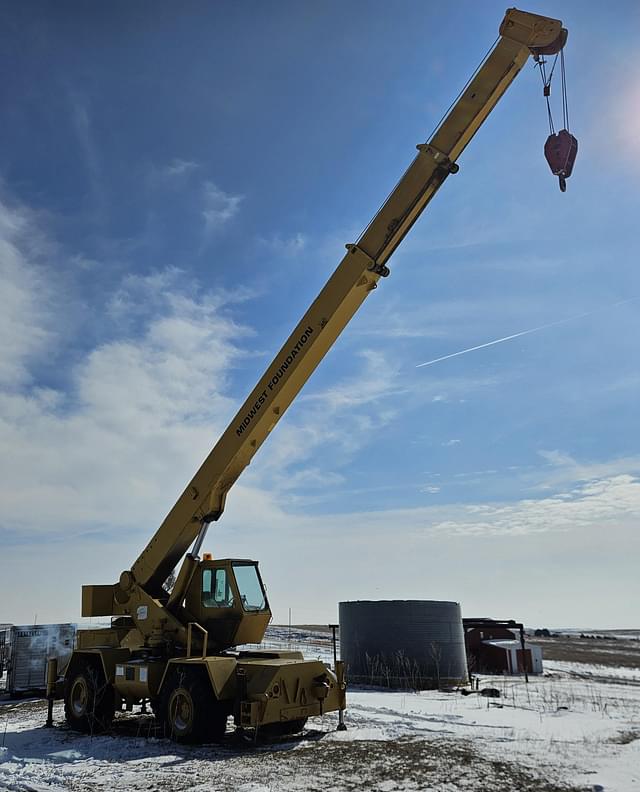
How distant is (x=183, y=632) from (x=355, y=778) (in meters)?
4.60

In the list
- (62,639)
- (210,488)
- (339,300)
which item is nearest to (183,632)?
(210,488)

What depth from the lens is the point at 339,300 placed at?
38.6ft

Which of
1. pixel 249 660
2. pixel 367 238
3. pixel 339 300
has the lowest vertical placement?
pixel 249 660

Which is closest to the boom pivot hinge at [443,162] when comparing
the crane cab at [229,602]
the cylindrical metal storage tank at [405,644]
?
the crane cab at [229,602]

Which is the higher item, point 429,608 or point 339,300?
point 339,300

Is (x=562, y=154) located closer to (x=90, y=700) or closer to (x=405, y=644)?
(x=90, y=700)

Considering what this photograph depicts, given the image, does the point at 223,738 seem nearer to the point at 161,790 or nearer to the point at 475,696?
the point at 161,790

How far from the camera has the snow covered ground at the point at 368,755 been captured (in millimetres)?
8203

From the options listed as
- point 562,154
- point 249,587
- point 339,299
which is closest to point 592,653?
point 249,587

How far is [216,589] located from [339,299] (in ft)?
18.3

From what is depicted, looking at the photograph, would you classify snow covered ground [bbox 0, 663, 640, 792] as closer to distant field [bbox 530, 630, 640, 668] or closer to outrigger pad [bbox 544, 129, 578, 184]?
outrigger pad [bbox 544, 129, 578, 184]

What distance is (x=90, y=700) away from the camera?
40.8 ft

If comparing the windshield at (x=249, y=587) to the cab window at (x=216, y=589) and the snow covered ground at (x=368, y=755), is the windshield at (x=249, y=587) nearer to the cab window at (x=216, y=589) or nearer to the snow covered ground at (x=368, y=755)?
the cab window at (x=216, y=589)

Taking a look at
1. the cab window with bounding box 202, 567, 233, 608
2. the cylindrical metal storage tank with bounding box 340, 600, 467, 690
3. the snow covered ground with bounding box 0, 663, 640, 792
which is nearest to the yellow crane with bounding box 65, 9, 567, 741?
the cab window with bounding box 202, 567, 233, 608
